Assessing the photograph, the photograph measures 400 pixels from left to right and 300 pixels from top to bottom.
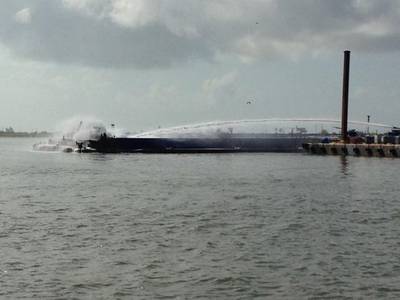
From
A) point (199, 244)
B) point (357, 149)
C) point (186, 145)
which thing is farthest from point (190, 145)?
point (199, 244)

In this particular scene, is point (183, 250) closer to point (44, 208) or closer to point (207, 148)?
point (44, 208)

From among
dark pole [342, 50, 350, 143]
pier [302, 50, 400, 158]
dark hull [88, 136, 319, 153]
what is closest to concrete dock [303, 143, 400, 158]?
pier [302, 50, 400, 158]

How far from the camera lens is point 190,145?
196750mm

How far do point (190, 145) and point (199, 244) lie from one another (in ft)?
545

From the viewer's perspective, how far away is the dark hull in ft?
540

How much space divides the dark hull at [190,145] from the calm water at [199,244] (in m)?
106

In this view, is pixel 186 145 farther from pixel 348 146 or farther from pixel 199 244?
pixel 199 244

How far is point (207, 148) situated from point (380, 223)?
508ft

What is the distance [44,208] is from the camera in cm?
4544

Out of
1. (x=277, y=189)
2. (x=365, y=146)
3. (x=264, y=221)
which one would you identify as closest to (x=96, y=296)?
(x=264, y=221)

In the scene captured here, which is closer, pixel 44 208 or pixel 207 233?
pixel 207 233

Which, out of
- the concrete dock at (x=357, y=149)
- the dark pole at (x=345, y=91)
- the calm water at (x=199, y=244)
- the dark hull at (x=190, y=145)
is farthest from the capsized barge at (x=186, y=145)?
the calm water at (x=199, y=244)

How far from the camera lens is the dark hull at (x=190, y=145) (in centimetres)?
16462

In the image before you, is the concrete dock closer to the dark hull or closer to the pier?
the pier
